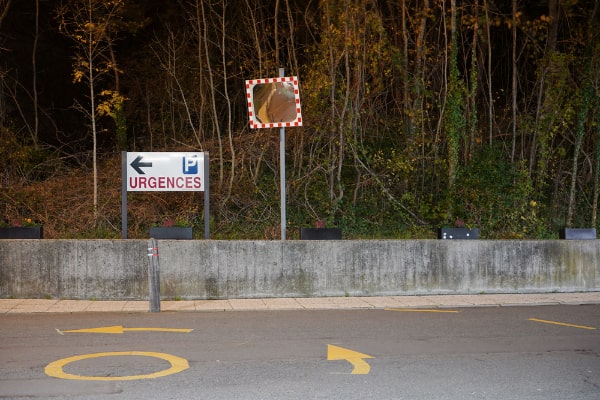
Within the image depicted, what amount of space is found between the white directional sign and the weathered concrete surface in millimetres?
1363

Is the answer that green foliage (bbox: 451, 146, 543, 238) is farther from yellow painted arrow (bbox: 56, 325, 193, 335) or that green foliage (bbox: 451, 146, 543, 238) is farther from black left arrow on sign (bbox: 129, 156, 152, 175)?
yellow painted arrow (bbox: 56, 325, 193, 335)

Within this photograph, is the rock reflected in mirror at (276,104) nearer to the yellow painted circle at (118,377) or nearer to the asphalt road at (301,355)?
the asphalt road at (301,355)

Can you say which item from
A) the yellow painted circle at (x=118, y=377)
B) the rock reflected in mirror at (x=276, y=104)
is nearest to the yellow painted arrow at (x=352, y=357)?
the yellow painted circle at (x=118, y=377)

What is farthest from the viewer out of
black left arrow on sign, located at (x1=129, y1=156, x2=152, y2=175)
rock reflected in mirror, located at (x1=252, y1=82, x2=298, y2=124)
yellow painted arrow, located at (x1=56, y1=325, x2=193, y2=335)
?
rock reflected in mirror, located at (x1=252, y1=82, x2=298, y2=124)

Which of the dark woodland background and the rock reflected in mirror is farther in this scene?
the dark woodland background

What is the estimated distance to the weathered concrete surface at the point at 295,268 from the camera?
14.0 m

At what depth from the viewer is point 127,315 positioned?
39.2 ft

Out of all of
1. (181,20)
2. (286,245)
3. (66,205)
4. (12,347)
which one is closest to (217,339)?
(12,347)

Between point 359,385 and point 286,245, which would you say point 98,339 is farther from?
point 286,245

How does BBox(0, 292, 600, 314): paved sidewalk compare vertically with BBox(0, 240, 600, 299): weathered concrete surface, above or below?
below

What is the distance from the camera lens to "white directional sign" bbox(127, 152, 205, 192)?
14844 millimetres

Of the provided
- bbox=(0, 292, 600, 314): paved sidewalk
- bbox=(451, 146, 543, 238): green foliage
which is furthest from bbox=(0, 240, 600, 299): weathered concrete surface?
bbox=(451, 146, 543, 238): green foliage

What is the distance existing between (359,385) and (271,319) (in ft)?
15.0

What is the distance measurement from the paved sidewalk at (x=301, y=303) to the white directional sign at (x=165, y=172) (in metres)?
2.55
